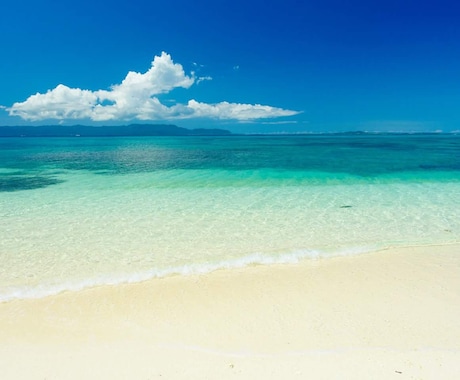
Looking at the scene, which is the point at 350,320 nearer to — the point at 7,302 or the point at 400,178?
the point at 7,302

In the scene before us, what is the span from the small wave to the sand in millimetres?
251

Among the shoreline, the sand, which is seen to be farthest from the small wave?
the sand

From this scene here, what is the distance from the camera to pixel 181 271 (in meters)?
7.95

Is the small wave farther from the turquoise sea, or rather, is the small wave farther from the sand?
the sand

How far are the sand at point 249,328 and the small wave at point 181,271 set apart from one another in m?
0.25

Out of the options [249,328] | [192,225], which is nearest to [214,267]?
[249,328]

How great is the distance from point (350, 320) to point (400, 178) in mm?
19233

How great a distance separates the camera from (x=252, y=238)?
10.3 metres

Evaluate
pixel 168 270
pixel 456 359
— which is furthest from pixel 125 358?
pixel 456 359

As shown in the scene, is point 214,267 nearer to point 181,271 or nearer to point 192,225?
point 181,271

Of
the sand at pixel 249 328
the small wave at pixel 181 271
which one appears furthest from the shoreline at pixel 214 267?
the sand at pixel 249 328

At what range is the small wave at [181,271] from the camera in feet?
22.6

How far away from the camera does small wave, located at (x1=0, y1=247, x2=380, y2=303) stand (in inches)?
271

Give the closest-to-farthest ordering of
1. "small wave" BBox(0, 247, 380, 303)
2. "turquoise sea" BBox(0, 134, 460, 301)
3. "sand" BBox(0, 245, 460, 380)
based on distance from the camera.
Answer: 1. "sand" BBox(0, 245, 460, 380)
2. "small wave" BBox(0, 247, 380, 303)
3. "turquoise sea" BBox(0, 134, 460, 301)
